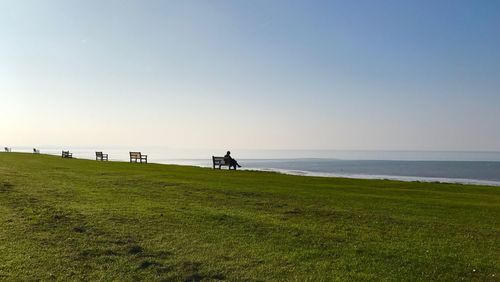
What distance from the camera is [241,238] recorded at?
1057 centimetres

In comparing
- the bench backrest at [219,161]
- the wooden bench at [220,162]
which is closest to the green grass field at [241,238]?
the wooden bench at [220,162]

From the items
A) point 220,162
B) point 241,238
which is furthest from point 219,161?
point 241,238

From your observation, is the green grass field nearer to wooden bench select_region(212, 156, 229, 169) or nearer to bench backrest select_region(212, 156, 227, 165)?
wooden bench select_region(212, 156, 229, 169)

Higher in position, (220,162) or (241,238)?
(220,162)

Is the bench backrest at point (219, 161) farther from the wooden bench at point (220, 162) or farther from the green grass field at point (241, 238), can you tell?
the green grass field at point (241, 238)

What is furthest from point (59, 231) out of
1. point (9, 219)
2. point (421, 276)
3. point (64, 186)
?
point (64, 186)

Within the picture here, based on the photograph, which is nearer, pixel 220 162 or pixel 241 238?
pixel 241 238

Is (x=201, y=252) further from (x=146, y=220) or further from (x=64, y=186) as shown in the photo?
(x=64, y=186)

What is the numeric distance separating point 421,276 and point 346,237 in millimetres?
2956

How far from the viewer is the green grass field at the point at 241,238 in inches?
321

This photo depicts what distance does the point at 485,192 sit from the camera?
2398cm

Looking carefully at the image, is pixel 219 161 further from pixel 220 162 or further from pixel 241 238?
pixel 241 238

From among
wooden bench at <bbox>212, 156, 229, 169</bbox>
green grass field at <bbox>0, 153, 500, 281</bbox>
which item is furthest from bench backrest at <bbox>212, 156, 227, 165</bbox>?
green grass field at <bbox>0, 153, 500, 281</bbox>

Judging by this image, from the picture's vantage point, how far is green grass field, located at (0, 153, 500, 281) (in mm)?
8164
